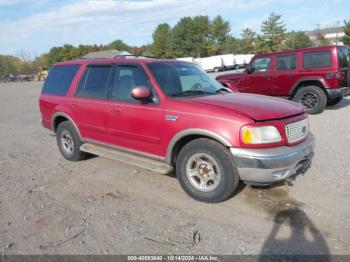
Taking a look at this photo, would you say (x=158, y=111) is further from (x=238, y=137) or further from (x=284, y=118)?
(x=284, y=118)

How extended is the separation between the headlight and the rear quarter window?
11.5ft

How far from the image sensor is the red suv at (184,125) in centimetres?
382

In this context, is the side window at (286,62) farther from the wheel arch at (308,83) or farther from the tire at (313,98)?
the tire at (313,98)

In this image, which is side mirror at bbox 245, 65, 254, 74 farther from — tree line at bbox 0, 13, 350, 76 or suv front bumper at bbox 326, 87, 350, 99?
tree line at bbox 0, 13, 350, 76

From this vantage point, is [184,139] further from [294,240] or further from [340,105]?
[340,105]

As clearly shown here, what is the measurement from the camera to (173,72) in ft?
16.2

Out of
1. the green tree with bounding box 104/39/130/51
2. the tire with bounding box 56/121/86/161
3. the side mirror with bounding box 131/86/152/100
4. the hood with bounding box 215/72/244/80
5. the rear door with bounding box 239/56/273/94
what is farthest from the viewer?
the green tree with bounding box 104/39/130/51

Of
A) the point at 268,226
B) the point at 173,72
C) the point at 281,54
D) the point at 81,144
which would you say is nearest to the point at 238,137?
the point at 268,226

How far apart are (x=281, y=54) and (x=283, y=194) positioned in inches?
274

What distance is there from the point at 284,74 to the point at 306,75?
0.68 metres

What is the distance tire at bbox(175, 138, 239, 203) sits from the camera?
3.94m

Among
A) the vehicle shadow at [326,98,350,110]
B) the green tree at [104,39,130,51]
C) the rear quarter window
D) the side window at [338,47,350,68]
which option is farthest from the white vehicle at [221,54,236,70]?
the green tree at [104,39,130,51]

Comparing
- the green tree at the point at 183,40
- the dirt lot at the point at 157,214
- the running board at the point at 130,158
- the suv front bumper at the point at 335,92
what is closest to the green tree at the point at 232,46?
the green tree at the point at 183,40

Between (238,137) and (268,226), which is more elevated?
(238,137)
